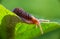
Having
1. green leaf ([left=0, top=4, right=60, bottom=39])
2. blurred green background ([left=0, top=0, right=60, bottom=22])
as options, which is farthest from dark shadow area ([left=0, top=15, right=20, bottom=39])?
blurred green background ([left=0, top=0, right=60, bottom=22])

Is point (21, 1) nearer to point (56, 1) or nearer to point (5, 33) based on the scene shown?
point (56, 1)

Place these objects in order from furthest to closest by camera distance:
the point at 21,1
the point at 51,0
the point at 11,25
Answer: the point at 51,0 → the point at 21,1 → the point at 11,25

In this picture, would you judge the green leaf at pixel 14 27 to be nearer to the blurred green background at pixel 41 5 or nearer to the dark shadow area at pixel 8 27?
the dark shadow area at pixel 8 27

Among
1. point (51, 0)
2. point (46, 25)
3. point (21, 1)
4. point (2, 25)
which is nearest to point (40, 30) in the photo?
point (46, 25)

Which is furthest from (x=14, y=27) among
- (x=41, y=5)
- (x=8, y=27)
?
(x=41, y=5)

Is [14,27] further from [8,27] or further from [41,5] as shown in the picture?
[41,5]

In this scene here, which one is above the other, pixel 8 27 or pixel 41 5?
pixel 41 5

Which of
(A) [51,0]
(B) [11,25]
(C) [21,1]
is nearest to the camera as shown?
(B) [11,25]

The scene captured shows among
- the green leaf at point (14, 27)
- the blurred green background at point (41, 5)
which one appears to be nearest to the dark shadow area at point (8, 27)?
the green leaf at point (14, 27)
